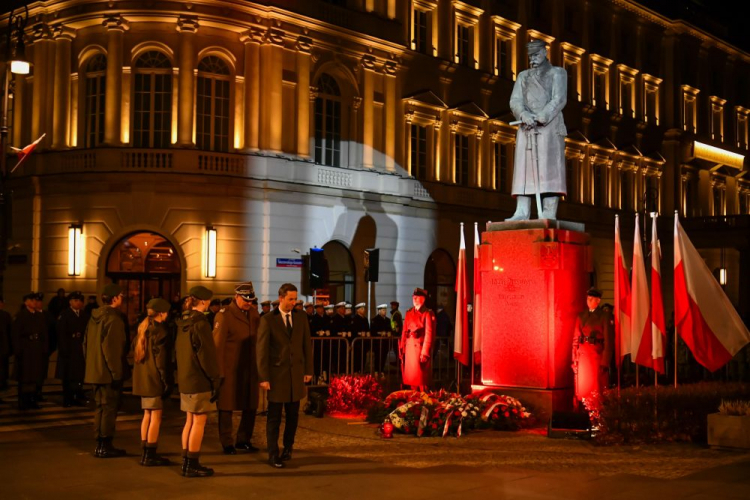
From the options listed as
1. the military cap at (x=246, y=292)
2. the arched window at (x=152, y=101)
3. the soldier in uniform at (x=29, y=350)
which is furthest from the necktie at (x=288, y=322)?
the arched window at (x=152, y=101)

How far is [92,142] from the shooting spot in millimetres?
29266

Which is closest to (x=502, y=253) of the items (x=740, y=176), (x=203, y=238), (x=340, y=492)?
(x=340, y=492)

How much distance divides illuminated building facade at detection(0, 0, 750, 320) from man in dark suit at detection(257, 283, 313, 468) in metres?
17.0

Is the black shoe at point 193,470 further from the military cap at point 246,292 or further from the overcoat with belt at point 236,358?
the military cap at point 246,292

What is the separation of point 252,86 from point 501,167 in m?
14.9

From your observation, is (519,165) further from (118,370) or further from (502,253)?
(118,370)

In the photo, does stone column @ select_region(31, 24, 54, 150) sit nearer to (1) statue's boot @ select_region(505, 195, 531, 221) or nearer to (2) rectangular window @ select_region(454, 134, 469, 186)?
(2) rectangular window @ select_region(454, 134, 469, 186)

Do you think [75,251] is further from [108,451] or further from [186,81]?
[108,451]

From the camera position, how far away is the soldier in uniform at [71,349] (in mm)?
18453

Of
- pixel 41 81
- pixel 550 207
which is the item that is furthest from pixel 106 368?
pixel 41 81

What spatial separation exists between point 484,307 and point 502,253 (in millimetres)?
921

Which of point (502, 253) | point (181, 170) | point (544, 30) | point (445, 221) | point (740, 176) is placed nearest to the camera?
point (502, 253)

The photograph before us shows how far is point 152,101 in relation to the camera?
2894 centimetres

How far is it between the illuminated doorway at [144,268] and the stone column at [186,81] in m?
3.10
